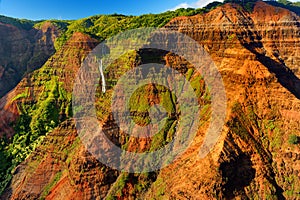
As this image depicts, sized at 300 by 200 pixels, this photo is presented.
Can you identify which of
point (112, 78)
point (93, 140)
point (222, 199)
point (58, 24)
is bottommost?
point (222, 199)

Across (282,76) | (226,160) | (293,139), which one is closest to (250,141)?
(293,139)

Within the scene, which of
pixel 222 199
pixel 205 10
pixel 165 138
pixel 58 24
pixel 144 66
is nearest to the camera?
pixel 222 199

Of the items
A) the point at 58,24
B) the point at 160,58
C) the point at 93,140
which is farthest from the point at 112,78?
the point at 58,24

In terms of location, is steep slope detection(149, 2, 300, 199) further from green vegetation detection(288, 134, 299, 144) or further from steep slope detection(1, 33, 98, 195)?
steep slope detection(1, 33, 98, 195)

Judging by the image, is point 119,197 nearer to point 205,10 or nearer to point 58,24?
point 205,10

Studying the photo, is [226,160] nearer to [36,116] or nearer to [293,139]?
[293,139]

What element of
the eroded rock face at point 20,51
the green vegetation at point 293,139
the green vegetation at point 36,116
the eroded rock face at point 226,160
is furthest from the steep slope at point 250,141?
the eroded rock face at point 20,51

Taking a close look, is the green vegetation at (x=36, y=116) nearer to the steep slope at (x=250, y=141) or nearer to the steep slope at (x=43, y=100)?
the steep slope at (x=43, y=100)
